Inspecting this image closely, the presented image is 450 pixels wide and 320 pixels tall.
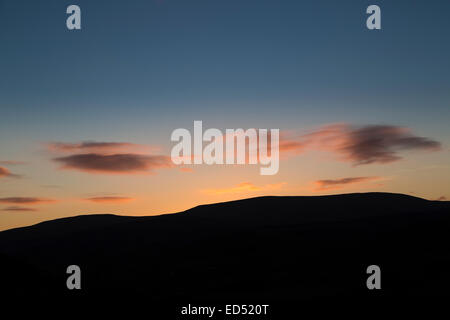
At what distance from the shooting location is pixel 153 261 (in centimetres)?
8406

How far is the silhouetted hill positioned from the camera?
4703cm

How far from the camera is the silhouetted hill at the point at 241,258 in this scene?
154ft

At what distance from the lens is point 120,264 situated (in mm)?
84188

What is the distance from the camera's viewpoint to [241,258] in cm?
7550

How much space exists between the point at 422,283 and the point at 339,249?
84.0 ft

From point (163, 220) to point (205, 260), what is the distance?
175 feet

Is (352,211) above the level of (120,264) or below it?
above

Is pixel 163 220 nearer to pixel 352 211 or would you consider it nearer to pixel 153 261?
pixel 153 261
